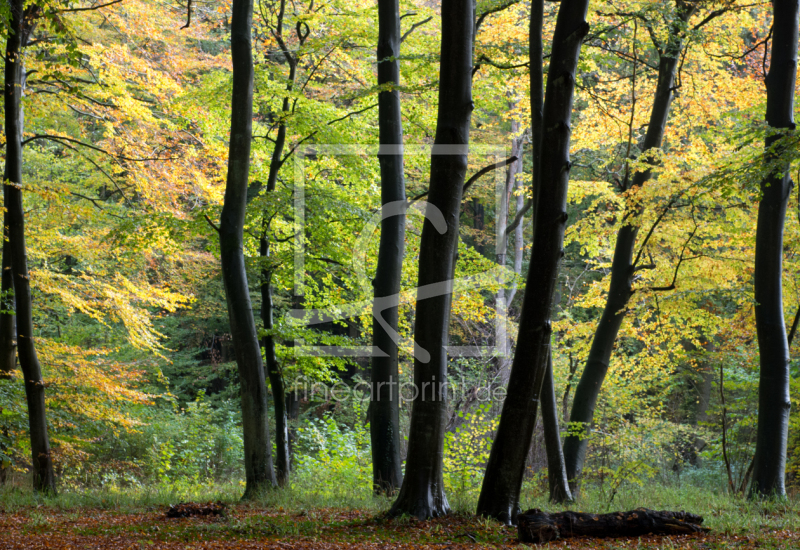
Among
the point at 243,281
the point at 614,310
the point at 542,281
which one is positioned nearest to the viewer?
the point at 542,281

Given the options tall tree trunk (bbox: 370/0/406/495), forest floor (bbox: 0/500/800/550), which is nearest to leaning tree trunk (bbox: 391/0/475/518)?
forest floor (bbox: 0/500/800/550)

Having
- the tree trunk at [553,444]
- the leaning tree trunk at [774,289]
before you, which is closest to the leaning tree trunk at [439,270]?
the tree trunk at [553,444]

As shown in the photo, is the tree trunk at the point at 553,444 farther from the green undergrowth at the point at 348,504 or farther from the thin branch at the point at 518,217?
the thin branch at the point at 518,217

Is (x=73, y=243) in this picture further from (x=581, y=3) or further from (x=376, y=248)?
(x=581, y=3)

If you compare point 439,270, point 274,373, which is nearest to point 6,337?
point 274,373

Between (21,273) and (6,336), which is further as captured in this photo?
(6,336)

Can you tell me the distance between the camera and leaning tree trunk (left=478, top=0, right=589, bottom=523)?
4.81 metres

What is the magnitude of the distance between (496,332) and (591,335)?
4038 mm

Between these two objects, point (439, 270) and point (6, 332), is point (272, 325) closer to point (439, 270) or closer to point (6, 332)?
point (6, 332)

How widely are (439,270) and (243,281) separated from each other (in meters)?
3.49

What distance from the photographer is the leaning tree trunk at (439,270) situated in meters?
5.27

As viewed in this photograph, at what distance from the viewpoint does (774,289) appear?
754 cm

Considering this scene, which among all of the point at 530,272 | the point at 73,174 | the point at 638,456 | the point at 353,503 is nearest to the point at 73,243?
the point at 73,174

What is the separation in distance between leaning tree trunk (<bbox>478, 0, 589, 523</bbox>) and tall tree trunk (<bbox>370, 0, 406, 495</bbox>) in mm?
3269
